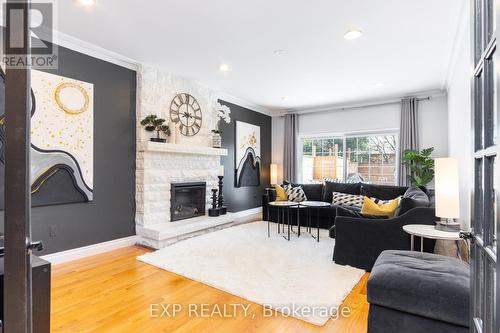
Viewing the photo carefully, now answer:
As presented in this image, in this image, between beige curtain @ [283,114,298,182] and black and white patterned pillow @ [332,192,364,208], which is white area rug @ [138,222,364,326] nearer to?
black and white patterned pillow @ [332,192,364,208]

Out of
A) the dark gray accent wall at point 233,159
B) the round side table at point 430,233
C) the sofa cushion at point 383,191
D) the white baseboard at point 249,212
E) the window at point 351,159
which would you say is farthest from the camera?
the white baseboard at point 249,212

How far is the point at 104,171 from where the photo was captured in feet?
11.7

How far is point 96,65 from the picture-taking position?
11.5ft

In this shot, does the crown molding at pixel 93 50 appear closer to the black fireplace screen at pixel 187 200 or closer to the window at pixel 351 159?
the black fireplace screen at pixel 187 200

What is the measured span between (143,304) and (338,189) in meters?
4.19

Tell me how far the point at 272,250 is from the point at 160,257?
1382mm

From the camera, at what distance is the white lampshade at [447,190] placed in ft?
7.76

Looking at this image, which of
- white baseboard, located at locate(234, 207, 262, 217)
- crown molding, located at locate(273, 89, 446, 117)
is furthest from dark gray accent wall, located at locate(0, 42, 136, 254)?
crown molding, located at locate(273, 89, 446, 117)

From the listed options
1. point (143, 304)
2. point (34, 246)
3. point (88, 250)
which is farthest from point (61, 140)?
point (34, 246)

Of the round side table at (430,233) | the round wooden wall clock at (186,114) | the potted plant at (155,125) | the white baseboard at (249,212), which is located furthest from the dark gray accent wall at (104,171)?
the round side table at (430,233)

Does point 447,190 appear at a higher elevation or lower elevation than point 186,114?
lower

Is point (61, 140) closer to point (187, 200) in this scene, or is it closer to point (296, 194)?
point (187, 200)

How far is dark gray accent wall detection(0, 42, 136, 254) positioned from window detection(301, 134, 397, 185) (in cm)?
435

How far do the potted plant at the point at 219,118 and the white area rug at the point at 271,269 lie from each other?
1.80 meters
